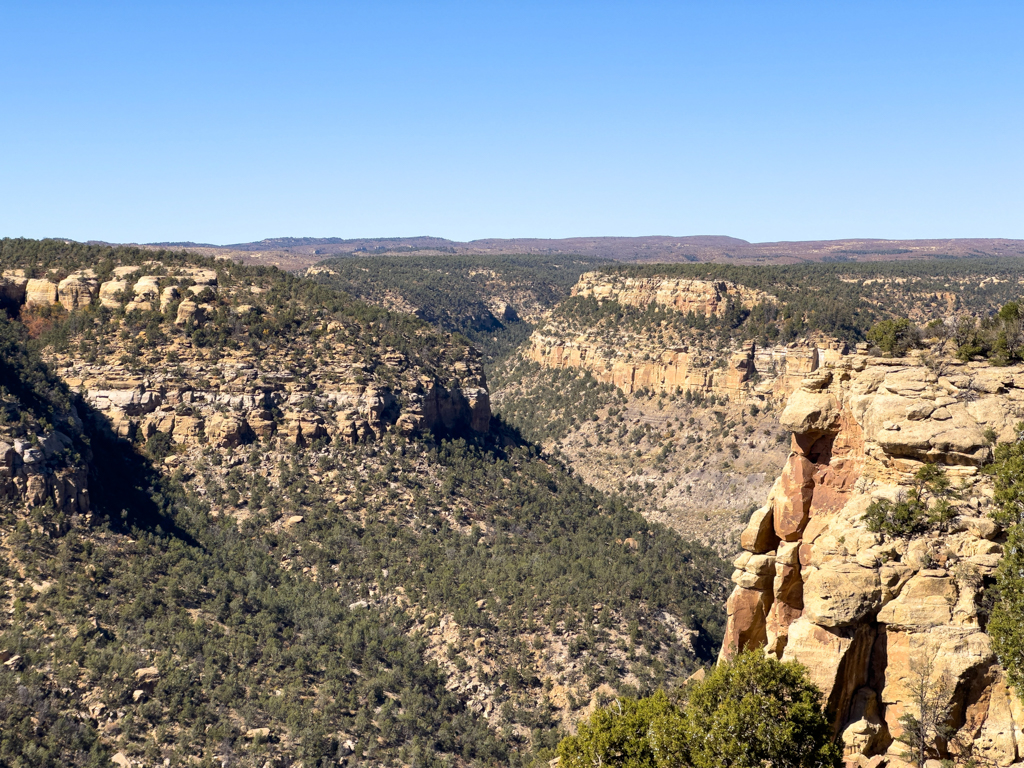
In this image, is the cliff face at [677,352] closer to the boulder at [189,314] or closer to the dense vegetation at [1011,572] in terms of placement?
the boulder at [189,314]

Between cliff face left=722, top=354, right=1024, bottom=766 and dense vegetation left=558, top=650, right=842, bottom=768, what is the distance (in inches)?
29.2

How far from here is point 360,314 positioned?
319 feet

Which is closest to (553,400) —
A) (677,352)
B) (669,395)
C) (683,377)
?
(669,395)

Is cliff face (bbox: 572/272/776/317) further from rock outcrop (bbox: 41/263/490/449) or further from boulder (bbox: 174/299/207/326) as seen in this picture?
boulder (bbox: 174/299/207/326)

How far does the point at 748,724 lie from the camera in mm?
28656

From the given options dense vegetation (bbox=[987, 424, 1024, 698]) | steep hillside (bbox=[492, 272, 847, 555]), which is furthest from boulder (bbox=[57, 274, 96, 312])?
dense vegetation (bbox=[987, 424, 1024, 698])

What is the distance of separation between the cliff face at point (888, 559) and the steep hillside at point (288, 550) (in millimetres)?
28952

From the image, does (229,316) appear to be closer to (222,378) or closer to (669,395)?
(222,378)

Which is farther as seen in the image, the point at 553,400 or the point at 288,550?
the point at 553,400

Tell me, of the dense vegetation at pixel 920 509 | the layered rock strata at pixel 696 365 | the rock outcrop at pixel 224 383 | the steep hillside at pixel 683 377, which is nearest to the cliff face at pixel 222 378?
the rock outcrop at pixel 224 383

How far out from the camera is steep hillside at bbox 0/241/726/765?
171ft

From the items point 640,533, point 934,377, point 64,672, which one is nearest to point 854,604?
point 934,377

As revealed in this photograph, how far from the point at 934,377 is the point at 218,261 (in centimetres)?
9213

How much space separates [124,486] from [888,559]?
63678mm
